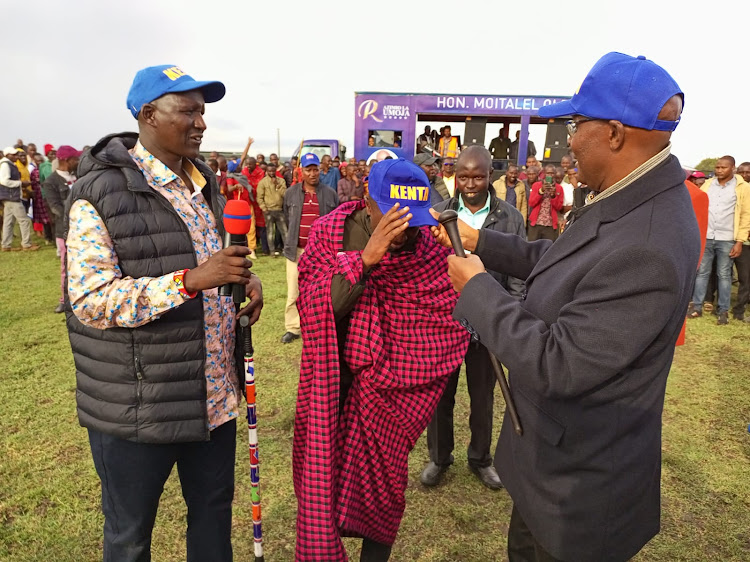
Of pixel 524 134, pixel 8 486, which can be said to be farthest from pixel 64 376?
pixel 524 134

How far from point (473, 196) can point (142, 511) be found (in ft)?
9.29

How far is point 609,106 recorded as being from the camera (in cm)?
141

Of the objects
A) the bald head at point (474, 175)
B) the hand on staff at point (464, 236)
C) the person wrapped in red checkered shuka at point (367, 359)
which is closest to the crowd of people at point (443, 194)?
the bald head at point (474, 175)

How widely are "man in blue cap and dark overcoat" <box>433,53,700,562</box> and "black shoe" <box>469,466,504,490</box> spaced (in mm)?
1827

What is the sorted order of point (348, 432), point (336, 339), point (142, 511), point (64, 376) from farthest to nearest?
point (64, 376)
point (348, 432)
point (336, 339)
point (142, 511)

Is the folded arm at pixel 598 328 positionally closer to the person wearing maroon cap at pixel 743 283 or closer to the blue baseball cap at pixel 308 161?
the blue baseball cap at pixel 308 161

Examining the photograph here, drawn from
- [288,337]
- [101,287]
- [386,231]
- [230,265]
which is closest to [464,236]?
[386,231]

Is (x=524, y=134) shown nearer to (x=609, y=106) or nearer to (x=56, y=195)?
(x=56, y=195)

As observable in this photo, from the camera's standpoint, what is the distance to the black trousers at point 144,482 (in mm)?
1843

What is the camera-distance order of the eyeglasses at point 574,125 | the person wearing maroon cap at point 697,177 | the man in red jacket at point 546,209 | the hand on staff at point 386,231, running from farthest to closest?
the man in red jacket at point 546,209
the person wearing maroon cap at point 697,177
the hand on staff at point 386,231
the eyeglasses at point 574,125

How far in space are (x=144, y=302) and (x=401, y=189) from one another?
1.12m

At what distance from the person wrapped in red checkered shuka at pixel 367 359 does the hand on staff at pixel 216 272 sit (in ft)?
1.38

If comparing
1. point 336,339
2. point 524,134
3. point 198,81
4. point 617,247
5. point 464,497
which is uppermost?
point 524,134

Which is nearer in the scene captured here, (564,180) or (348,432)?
(348,432)
